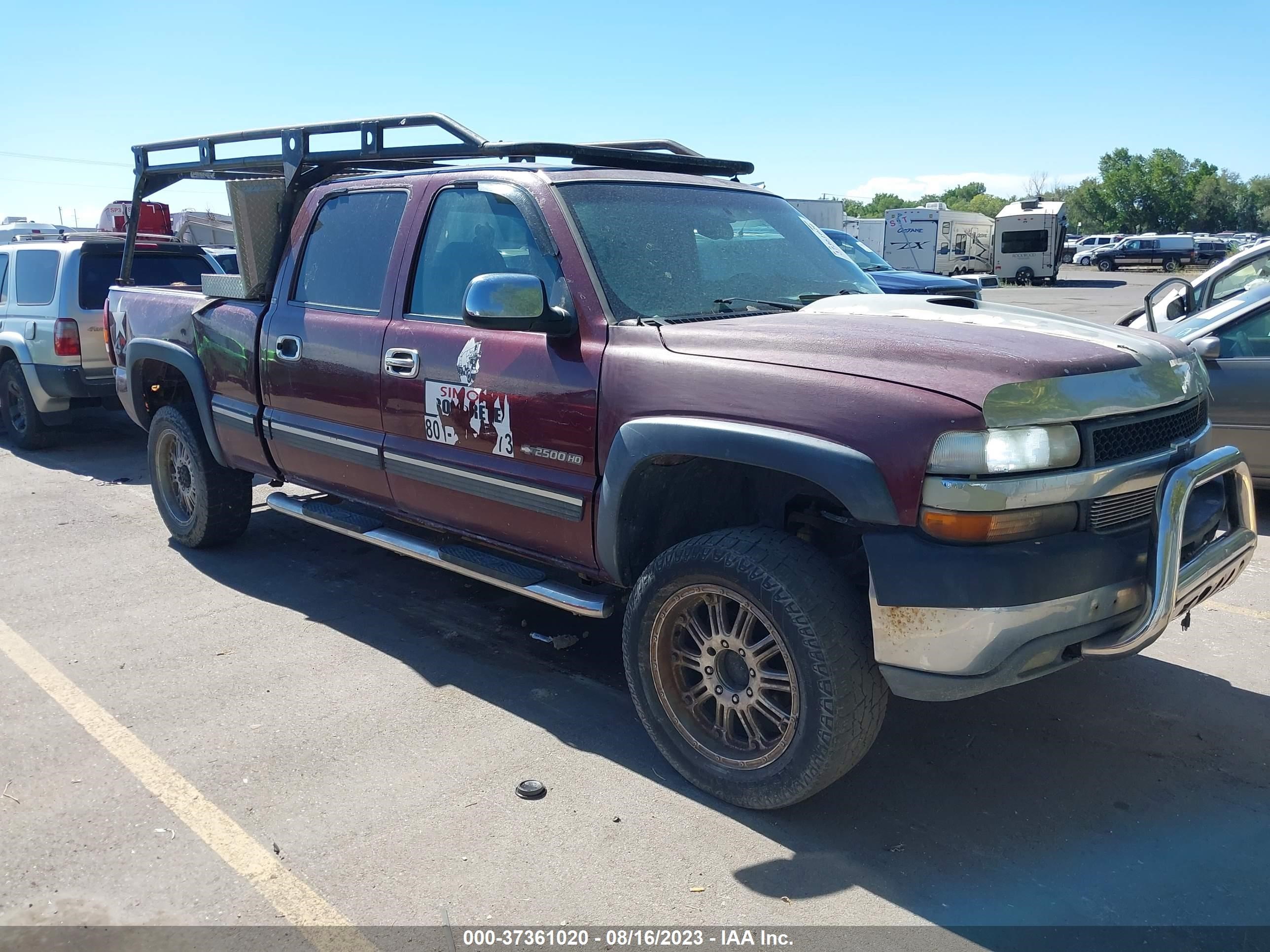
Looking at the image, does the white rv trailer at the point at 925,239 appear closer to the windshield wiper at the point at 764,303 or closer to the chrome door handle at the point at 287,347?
the chrome door handle at the point at 287,347

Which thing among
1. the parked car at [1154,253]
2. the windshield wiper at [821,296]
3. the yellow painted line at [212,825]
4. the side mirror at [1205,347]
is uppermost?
the parked car at [1154,253]

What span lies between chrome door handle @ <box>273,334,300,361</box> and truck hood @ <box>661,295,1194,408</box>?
86.3 inches

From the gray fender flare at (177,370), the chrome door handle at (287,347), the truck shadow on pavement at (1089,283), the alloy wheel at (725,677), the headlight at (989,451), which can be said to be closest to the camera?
the headlight at (989,451)

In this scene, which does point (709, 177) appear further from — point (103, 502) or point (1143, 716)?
point (103, 502)

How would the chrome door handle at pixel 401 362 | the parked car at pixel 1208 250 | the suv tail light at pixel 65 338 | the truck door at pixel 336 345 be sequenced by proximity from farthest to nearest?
1. the parked car at pixel 1208 250
2. the suv tail light at pixel 65 338
3. the truck door at pixel 336 345
4. the chrome door handle at pixel 401 362

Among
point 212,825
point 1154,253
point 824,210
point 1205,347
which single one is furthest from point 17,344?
point 1154,253

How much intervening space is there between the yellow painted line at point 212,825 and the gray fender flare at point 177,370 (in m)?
1.59

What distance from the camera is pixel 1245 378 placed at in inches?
251

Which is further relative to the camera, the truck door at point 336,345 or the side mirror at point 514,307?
the truck door at point 336,345

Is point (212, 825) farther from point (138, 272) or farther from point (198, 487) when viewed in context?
point (138, 272)

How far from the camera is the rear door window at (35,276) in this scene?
9.34 metres

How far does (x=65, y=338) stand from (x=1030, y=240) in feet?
122

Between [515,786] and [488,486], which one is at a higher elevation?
[488,486]

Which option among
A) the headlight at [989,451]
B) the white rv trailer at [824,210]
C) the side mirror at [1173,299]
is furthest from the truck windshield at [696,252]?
the white rv trailer at [824,210]
